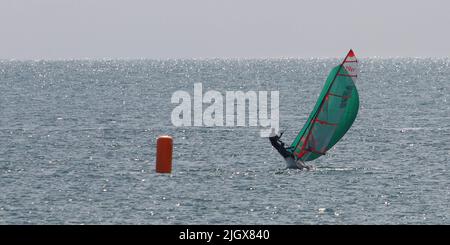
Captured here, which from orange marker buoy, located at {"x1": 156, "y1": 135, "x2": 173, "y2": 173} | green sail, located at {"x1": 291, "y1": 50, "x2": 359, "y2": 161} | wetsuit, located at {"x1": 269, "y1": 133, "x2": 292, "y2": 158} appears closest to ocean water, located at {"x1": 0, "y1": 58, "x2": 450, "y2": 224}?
orange marker buoy, located at {"x1": 156, "y1": 135, "x2": 173, "y2": 173}

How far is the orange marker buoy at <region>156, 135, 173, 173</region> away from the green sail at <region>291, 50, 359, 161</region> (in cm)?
746

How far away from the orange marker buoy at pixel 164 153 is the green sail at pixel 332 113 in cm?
746

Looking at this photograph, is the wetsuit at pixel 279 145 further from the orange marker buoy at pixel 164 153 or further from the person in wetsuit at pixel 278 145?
the orange marker buoy at pixel 164 153

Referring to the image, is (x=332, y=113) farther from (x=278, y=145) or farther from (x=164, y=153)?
(x=164, y=153)

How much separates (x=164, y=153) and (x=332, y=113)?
35.9ft

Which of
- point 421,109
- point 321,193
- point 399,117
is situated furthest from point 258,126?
point 321,193

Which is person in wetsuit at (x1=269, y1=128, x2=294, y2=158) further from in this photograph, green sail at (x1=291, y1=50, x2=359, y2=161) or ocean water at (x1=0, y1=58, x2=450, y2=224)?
green sail at (x1=291, y1=50, x2=359, y2=161)

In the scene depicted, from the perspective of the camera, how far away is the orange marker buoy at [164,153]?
2039 inches

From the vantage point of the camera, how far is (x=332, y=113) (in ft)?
197

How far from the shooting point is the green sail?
196 ft

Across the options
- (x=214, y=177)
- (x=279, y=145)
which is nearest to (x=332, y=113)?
(x=279, y=145)
